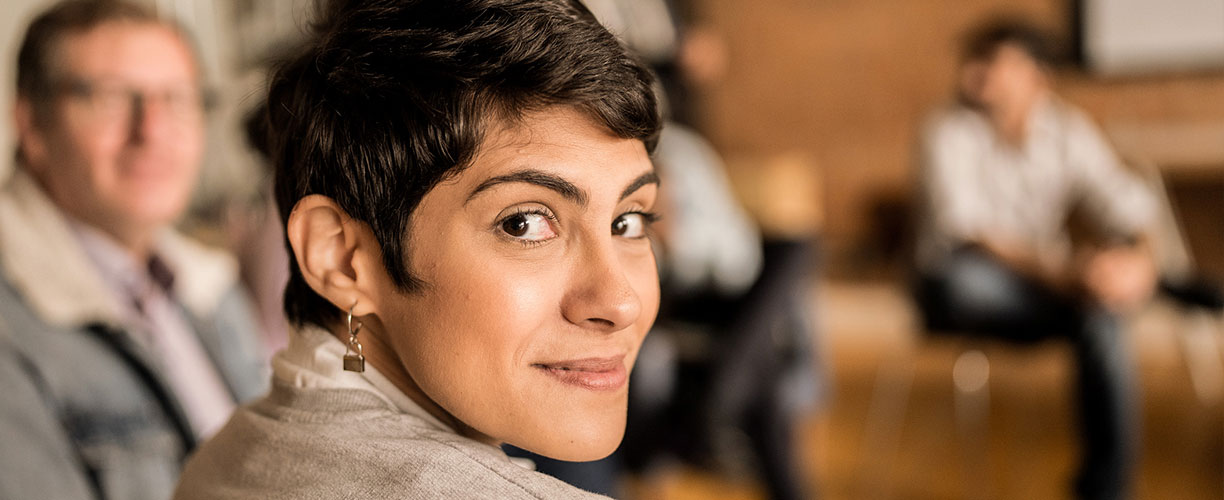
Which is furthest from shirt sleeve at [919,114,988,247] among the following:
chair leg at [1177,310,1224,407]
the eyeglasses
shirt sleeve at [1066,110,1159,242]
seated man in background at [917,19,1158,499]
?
the eyeglasses

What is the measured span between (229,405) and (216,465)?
0.80 m

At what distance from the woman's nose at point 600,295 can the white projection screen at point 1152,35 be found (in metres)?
4.73

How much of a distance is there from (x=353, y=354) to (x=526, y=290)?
0.48 ft

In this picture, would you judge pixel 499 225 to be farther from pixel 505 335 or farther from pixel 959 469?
pixel 959 469

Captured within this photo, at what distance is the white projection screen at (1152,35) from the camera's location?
440 centimetres

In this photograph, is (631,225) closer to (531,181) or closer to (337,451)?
(531,181)

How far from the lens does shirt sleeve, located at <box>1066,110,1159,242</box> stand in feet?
9.29

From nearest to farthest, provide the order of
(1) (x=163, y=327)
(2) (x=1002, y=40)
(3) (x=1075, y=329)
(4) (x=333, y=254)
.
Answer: (4) (x=333, y=254) → (1) (x=163, y=327) → (3) (x=1075, y=329) → (2) (x=1002, y=40)

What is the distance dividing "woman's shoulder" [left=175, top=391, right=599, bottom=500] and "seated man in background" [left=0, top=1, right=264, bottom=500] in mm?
458

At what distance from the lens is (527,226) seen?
66 centimetres

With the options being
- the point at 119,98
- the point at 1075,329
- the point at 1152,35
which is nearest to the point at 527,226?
the point at 119,98

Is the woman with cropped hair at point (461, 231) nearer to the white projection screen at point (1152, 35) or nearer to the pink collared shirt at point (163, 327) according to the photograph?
the pink collared shirt at point (163, 327)

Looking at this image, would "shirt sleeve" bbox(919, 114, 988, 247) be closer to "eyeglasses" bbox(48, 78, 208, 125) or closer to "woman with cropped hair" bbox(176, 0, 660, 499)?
"eyeglasses" bbox(48, 78, 208, 125)

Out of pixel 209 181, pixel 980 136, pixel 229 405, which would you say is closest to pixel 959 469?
pixel 980 136
